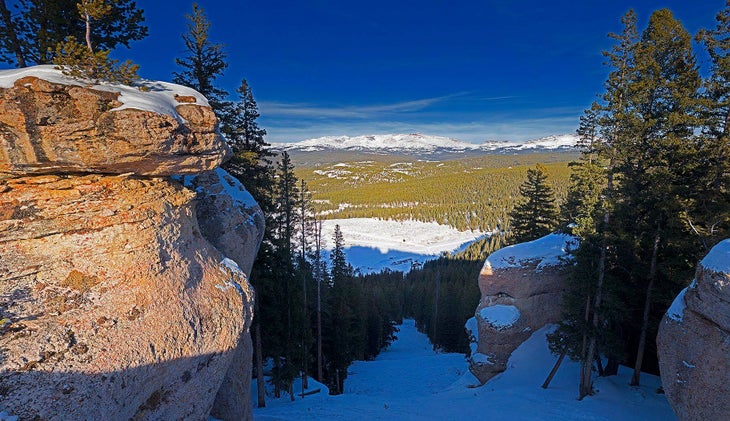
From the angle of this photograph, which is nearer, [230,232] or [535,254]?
[230,232]

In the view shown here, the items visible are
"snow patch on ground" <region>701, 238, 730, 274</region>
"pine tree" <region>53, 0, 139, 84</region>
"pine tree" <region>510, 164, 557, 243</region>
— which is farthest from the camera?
"pine tree" <region>510, 164, 557, 243</region>

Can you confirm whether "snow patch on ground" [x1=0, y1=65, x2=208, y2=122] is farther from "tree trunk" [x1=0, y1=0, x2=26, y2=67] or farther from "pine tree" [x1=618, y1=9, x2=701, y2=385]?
"pine tree" [x1=618, y1=9, x2=701, y2=385]

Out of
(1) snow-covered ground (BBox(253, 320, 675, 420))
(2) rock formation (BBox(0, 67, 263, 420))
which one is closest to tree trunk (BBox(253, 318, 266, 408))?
(1) snow-covered ground (BBox(253, 320, 675, 420))

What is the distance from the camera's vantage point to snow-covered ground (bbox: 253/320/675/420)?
14.3m

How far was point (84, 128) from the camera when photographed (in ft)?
→ 20.3

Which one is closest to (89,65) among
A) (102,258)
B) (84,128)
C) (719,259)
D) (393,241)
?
(84,128)

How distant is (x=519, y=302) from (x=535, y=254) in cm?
316

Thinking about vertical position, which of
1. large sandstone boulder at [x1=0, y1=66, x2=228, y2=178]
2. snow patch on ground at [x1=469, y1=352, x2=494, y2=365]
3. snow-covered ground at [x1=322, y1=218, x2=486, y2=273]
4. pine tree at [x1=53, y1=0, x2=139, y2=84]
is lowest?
snow-covered ground at [x1=322, y1=218, x2=486, y2=273]

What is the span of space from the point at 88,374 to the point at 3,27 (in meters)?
11.0

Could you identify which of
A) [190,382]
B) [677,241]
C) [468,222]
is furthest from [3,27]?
[468,222]

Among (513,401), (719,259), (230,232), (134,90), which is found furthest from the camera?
(513,401)

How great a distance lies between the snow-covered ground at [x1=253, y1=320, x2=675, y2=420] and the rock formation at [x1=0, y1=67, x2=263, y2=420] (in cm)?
779

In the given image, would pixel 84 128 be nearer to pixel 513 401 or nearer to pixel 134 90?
pixel 134 90

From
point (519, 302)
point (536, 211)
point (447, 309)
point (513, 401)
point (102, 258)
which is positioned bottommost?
point (447, 309)
